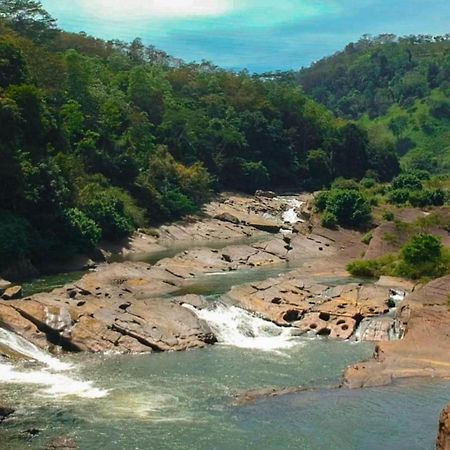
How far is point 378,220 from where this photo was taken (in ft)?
233

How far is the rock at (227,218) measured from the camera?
77938 millimetres

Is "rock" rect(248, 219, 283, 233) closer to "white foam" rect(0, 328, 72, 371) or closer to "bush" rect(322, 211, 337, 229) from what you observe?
"bush" rect(322, 211, 337, 229)

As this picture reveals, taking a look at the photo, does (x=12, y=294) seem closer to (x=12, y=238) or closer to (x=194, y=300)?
(x=194, y=300)

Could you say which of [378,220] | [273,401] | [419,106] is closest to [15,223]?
[273,401]

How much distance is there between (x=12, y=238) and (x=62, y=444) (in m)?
28.4

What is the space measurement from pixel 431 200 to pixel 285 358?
153 feet

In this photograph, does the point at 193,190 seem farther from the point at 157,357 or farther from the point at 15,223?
the point at 157,357

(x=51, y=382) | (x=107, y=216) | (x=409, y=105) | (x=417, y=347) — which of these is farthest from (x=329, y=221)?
(x=409, y=105)

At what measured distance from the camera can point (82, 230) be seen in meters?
54.4

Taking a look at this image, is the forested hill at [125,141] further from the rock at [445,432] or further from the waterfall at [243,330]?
the rock at [445,432]

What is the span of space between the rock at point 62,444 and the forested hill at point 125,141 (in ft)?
89.0

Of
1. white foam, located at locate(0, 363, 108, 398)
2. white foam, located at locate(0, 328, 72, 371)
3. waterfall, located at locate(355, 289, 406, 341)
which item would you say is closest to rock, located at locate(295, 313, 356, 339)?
waterfall, located at locate(355, 289, 406, 341)

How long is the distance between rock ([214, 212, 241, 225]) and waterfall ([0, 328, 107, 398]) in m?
47.3

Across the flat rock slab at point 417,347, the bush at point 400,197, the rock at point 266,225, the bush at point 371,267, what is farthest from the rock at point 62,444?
the bush at point 400,197
